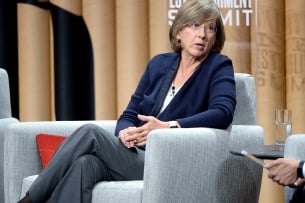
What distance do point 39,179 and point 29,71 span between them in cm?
174

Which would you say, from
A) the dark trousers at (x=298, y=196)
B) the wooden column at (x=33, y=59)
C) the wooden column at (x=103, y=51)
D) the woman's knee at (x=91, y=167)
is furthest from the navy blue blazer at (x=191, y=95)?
the wooden column at (x=33, y=59)

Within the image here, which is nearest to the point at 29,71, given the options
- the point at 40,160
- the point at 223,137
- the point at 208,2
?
the point at 40,160

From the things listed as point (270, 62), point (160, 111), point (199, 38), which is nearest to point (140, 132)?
point (160, 111)

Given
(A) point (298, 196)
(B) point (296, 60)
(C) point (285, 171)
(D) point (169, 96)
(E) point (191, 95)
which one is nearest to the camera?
(C) point (285, 171)

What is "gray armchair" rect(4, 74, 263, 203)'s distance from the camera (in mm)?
2580

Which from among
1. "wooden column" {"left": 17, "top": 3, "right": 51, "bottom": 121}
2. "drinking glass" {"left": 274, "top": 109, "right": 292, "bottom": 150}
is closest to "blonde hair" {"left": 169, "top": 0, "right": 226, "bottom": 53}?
"drinking glass" {"left": 274, "top": 109, "right": 292, "bottom": 150}

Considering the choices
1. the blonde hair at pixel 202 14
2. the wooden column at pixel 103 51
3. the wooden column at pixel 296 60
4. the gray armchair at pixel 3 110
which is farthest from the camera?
the wooden column at pixel 103 51

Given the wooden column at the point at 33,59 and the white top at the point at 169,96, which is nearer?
the white top at the point at 169,96

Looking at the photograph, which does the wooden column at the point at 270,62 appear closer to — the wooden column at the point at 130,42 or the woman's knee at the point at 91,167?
the wooden column at the point at 130,42

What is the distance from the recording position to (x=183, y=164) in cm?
265

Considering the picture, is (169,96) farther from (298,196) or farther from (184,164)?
(298,196)

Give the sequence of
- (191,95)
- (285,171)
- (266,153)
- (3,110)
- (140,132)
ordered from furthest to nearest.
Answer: (3,110) < (191,95) < (140,132) < (266,153) < (285,171)

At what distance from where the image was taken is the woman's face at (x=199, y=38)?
Result: 3.06 metres

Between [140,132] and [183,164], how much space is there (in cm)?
30
